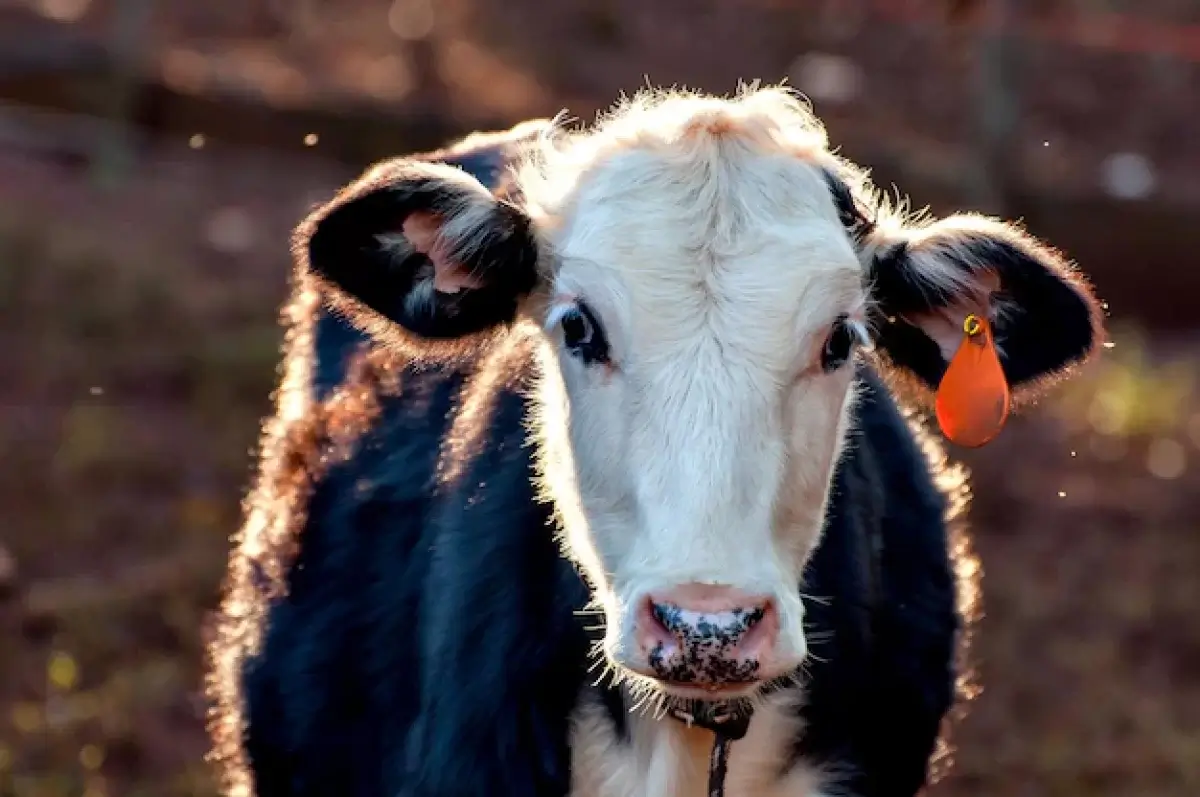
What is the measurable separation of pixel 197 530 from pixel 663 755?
3696mm

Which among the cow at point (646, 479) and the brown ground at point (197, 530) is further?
the brown ground at point (197, 530)

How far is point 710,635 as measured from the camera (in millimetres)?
2891

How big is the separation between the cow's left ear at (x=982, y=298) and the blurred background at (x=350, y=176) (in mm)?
2295

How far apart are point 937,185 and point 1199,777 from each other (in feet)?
15.7

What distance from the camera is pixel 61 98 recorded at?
37.4 ft

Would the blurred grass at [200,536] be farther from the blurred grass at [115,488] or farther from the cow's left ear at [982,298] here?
the cow's left ear at [982,298]

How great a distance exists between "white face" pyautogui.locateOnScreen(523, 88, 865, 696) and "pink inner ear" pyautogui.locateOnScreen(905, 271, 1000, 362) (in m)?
0.20

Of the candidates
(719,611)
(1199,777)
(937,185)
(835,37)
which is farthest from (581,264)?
(835,37)

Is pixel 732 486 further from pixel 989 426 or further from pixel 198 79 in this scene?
pixel 198 79

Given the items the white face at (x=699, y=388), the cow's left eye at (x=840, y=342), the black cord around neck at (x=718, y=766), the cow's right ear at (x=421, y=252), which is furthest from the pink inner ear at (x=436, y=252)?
the black cord around neck at (x=718, y=766)

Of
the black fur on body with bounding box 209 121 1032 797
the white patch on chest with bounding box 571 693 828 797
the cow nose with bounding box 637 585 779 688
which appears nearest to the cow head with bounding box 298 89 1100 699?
the cow nose with bounding box 637 585 779 688

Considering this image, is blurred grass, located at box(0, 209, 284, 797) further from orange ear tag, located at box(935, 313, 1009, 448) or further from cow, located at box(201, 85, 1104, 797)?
orange ear tag, located at box(935, 313, 1009, 448)

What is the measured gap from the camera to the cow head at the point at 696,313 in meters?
3.01

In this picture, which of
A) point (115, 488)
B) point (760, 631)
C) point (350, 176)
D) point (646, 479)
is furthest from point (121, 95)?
point (760, 631)
